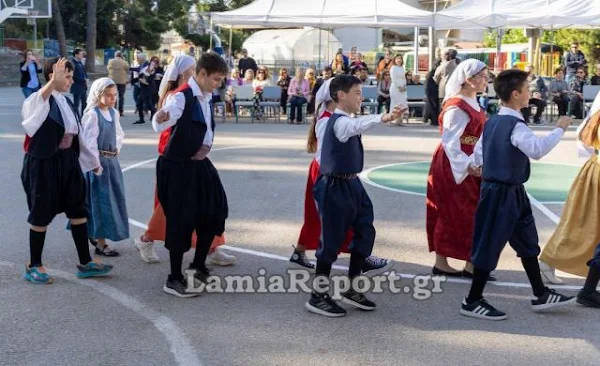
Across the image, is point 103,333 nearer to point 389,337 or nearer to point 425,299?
point 389,337

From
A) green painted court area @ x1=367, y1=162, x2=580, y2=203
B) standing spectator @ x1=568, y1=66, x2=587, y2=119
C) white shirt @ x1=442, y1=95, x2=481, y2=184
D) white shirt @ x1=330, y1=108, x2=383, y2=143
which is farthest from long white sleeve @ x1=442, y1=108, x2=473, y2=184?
standing spectator @ x1=568, y1=66, x2=587, y2=119

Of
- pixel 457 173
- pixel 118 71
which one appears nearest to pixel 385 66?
pixel 118 71

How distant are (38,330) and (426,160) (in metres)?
9.60

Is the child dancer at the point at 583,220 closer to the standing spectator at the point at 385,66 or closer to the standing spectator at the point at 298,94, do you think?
the standing spectator at the point at 298,94

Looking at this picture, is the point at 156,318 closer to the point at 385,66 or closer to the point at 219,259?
the point at 219,259

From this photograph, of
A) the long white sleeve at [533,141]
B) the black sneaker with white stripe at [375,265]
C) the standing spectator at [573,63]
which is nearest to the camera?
the long white sleeve at [533,141]

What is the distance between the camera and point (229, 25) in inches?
892

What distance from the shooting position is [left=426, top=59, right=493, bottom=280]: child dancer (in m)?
6.68

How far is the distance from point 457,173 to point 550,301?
1224mm

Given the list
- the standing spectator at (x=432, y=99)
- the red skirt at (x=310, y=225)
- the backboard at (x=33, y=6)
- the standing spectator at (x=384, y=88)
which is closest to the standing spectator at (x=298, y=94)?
the standing spectator at (x=384, y=88)

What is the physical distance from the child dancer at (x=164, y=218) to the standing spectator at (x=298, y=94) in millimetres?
13907

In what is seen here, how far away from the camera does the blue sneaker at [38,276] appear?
6781mm

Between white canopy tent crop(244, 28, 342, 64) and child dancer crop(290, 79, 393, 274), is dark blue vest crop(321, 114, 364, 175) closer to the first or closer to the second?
child dancer crop(290, 79, 393, 274)

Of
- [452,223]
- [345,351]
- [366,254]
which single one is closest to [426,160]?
[452,223]
